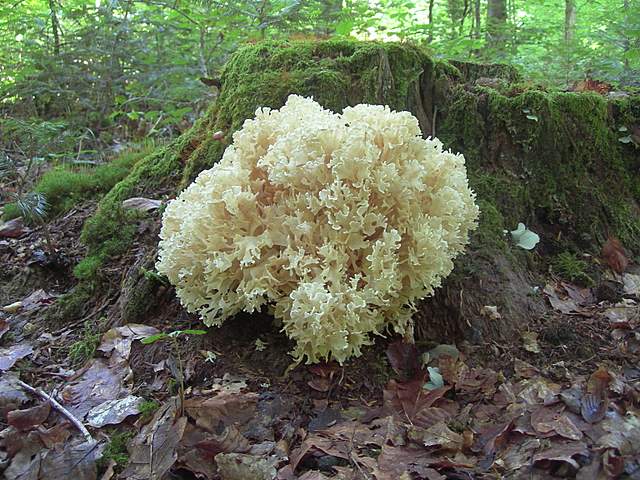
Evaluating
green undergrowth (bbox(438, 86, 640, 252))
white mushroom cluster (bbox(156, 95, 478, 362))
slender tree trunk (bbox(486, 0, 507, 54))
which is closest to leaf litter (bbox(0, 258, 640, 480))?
white mushroom cluster (bbox(156, 95, 478, 362))

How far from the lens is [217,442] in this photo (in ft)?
8.56

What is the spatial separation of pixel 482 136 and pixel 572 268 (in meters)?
1.48

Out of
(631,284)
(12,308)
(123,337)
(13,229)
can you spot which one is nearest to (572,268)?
(631,284)

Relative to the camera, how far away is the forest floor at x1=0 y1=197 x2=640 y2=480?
2473mm

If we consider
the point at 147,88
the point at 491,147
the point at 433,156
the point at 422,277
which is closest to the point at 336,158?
the point at 433,156

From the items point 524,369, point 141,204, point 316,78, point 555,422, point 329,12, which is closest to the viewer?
point 555,422

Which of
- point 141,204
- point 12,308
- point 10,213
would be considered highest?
point 141,204

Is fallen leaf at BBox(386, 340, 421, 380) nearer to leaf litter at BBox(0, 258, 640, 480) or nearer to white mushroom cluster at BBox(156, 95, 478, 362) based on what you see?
leaf litter at BBox(0, 258, 640, 480)

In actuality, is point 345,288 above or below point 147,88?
below

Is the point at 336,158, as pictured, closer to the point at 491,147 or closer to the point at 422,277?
the point at 422,277

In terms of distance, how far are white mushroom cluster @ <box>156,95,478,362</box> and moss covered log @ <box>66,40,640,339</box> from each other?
4.22 ft

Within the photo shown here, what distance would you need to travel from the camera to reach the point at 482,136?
191 inches

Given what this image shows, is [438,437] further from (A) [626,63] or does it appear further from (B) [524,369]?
(A) [626,63]

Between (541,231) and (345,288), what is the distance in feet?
8.78
